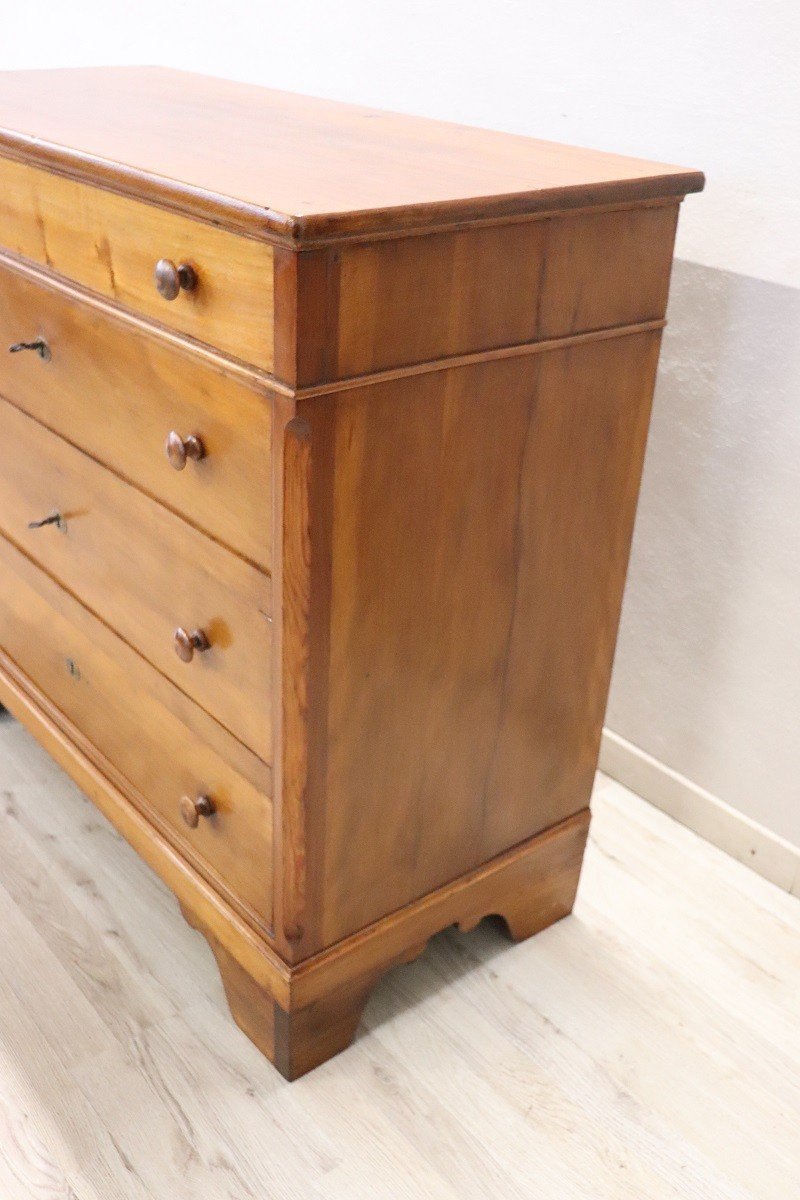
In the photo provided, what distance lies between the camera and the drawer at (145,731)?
128 centimetres

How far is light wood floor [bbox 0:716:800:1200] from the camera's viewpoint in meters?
1.25

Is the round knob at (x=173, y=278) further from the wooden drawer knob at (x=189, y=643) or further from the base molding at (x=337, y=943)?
the base molding at (x=337, y=943)

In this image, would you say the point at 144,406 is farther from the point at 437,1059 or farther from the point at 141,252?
the point at 437,1059

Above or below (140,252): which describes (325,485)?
below

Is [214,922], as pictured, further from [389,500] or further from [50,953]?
[389,500]

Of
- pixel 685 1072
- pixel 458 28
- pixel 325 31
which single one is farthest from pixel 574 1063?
pixel 325 31

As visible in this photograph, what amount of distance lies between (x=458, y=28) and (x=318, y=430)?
3.14 ft

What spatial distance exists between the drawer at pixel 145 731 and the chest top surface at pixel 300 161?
0.56 m

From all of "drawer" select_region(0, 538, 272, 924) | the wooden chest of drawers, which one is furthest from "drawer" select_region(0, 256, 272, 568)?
"drawer" select_region(0, 538, 272, 924)

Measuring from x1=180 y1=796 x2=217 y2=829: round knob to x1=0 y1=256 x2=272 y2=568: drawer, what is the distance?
34 centimetres

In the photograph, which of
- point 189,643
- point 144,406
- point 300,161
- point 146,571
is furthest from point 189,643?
point 300,161

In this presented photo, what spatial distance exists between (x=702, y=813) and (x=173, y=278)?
3.75 ft

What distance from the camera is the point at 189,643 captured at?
1.22 metres

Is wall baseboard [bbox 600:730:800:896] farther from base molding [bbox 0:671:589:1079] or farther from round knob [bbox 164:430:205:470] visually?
round knob [bbox 164:430:205:470]
